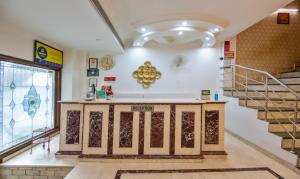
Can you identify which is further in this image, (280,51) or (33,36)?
(280,51)

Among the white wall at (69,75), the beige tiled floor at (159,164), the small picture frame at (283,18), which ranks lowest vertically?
the beige tiled floor at (159,164)

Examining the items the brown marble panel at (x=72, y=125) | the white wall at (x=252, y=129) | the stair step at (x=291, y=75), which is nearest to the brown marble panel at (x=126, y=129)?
the brown marble panel at (x=72, y=125)

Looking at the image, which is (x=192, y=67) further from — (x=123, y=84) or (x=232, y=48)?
(x=123, y=84)

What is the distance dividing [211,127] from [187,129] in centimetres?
51

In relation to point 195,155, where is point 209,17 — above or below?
above

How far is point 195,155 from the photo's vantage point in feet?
11.1

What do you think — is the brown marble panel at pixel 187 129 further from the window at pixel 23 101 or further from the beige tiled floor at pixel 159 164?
the window at pixel 23 101

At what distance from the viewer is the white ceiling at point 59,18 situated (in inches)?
101

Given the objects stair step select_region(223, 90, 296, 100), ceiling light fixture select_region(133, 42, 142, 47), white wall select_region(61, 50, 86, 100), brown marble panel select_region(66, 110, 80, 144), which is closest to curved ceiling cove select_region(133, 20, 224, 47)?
ceiling light fixture select_region(133, 42, 142, 47)

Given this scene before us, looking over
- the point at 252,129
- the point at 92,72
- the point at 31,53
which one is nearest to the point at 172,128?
the point at 252,129

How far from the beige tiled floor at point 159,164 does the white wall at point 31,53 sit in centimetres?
198

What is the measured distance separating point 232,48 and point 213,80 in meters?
1.14

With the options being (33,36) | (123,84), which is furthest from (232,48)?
(33,36)

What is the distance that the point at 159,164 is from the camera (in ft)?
10.7
